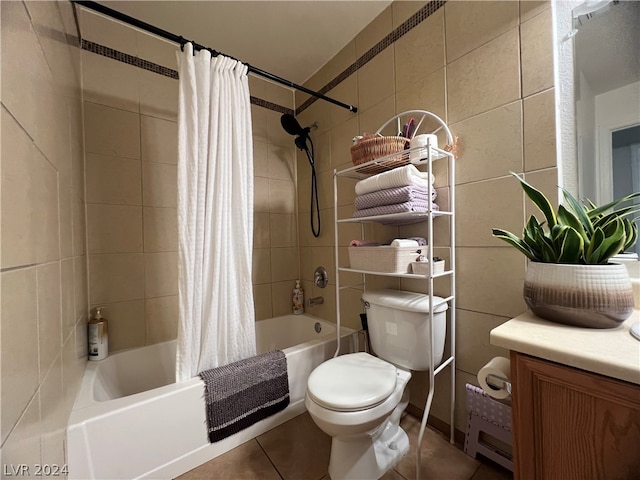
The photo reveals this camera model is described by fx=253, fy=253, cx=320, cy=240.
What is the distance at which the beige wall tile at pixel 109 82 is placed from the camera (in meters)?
1.42

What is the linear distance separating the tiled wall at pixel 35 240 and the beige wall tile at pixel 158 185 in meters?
0.64

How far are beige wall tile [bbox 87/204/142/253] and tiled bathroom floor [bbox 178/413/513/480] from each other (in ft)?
3.99

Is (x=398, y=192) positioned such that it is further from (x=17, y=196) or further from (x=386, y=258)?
(x=17, y=196)

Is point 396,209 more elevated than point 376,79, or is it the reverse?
point 376,79

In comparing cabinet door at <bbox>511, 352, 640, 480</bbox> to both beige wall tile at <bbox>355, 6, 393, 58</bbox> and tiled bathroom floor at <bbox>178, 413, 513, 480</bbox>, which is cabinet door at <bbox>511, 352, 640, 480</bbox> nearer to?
tiled bathroom floor at <bbox>178, 413, 513, 480</bbox>

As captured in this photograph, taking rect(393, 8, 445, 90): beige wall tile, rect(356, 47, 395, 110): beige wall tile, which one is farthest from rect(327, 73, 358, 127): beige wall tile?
rect(393, 8, 445, 90): beige wall tile

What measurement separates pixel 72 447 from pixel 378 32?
7.70ft

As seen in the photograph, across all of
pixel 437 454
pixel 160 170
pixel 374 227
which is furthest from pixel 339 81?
pixel 437 454

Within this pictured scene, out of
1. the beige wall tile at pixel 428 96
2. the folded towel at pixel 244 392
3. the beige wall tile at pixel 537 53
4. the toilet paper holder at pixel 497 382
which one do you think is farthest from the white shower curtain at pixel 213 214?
the beige wall tile at pixel 537 53

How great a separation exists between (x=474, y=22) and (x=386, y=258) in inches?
43.1

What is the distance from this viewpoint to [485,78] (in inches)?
42.4

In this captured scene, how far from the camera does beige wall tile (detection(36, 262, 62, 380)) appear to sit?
0.57 meters

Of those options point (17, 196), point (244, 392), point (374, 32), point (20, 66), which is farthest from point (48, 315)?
point (374, 32)

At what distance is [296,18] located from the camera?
1505 mm
